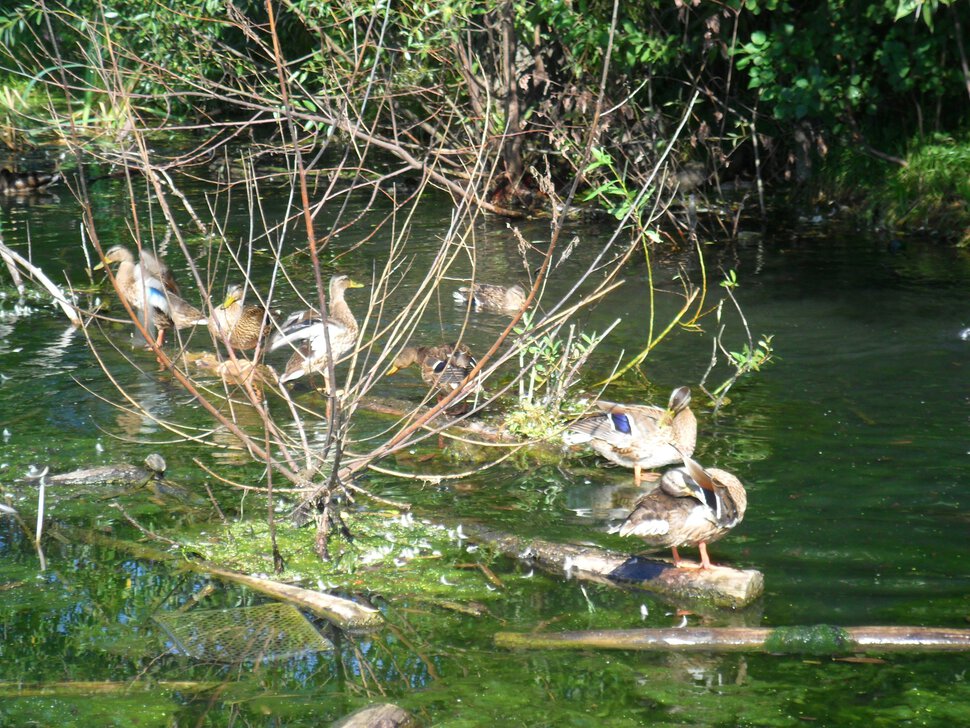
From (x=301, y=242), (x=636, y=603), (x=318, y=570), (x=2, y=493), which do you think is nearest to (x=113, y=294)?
(x=301, y=242)

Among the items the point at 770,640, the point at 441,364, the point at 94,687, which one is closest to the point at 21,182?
the point at 441,364

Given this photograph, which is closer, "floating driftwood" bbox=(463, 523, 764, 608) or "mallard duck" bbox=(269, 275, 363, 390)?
"floating driftwood" bbox=(463, 523, 764, 608)

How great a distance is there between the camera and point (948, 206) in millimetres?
13656

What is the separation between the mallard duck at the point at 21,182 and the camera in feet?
58.0

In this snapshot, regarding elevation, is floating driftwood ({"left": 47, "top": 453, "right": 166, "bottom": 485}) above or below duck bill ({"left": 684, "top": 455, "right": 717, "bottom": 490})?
below

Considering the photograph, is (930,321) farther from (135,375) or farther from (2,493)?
(2,493)

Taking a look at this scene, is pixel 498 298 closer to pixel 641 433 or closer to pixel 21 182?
pixel 641 433

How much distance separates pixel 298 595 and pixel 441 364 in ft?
11.0

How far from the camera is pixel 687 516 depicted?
5.77m

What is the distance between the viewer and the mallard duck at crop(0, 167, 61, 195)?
17.7m

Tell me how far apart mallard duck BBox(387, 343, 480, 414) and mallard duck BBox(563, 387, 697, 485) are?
3.30ft

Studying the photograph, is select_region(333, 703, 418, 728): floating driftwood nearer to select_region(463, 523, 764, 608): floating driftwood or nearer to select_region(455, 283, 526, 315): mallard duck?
select_region(463, 523, 764, 608): floating driftwood

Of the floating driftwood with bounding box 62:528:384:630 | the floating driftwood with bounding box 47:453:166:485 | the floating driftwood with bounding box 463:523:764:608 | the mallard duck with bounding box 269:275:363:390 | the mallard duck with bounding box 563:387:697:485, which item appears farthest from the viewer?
the mallard duck with bounding box 269:275:363:390

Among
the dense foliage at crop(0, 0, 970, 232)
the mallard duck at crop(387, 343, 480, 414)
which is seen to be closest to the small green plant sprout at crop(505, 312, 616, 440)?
the mallard duck at crop(387, 343, 480, 414)
